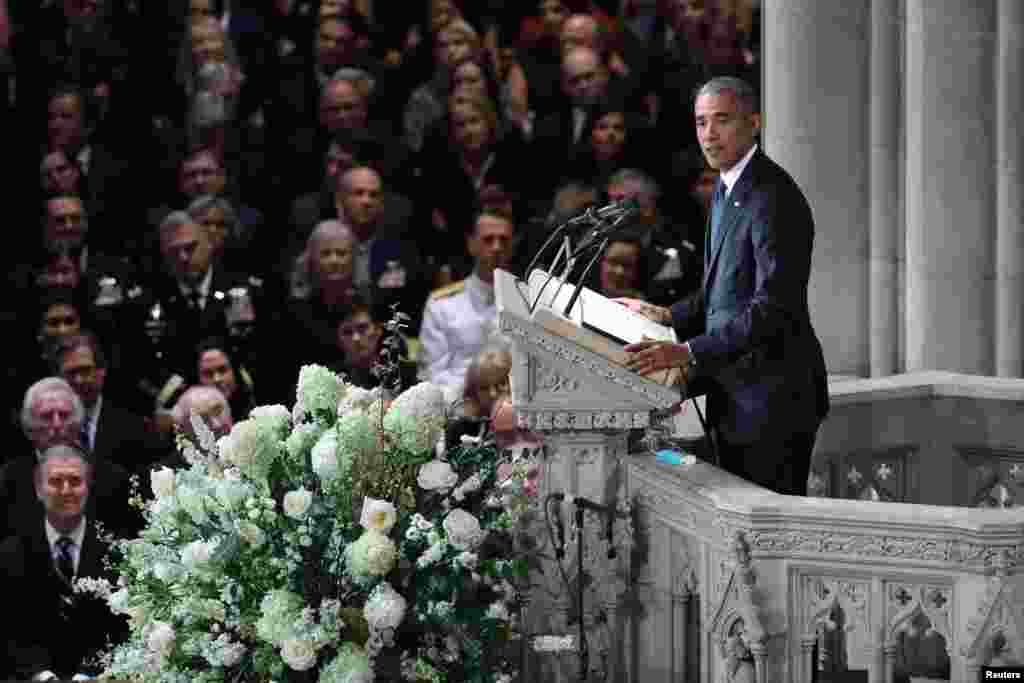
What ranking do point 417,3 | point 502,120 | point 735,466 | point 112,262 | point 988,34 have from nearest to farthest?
1. point 735,466
2. point 988,34
3. point 112,262
4. point 502,120
5. point 417,3

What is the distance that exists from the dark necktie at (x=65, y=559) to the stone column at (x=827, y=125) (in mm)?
3218

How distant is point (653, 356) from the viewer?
6215 millimetres

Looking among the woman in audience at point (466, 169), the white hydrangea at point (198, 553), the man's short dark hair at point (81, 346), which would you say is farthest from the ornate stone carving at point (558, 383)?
the woman in audience at point (466, 169)

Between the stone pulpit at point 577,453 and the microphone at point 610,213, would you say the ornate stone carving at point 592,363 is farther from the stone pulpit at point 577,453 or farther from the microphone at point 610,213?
the microphone at point 610,213

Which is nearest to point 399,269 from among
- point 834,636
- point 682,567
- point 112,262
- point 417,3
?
point 112,262

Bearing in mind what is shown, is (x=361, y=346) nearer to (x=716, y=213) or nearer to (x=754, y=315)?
(x=716, y=213)

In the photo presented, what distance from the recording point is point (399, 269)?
479 inches

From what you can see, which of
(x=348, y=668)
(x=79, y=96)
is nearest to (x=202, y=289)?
(x=79, y=96)

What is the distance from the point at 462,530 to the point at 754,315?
98 centimetres

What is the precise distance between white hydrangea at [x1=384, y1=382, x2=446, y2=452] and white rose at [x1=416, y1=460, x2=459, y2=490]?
2.5 inches

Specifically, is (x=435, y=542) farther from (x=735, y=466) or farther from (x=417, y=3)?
(x=417, y=3)

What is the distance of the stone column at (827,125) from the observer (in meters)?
8.71

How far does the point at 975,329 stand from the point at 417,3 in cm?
634

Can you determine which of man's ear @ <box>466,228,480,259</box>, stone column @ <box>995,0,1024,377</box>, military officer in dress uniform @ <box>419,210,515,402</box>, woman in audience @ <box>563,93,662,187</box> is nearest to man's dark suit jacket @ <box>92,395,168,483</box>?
military officer in dress uniform @ <box>419,210,515,402</box>
